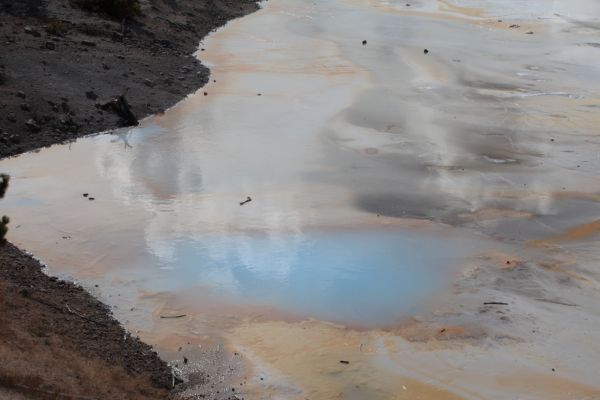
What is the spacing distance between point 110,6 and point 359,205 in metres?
13.9

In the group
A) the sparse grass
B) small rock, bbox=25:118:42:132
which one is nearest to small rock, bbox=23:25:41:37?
the sparse grass

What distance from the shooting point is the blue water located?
11281 mm

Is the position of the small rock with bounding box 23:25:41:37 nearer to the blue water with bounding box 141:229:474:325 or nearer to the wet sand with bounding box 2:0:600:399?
the wet sand with bounding box 2:0:600:399

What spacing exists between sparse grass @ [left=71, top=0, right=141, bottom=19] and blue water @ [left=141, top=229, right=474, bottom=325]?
46.2 ft

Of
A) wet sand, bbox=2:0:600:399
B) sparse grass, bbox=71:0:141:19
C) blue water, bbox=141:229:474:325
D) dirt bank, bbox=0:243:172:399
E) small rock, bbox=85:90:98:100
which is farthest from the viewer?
sparse grass, bbox=71:0:141:19

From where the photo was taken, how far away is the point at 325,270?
12.2m

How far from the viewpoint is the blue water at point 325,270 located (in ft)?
37.0

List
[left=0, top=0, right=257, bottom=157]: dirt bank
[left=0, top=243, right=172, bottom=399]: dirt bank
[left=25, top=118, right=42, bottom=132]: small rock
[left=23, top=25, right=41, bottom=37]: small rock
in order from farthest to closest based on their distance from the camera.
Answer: [left=23, top=25, right=41, bottom=37]: small rock → [left=0, top=0, right=257, bottom=157]: dirt bank → [left=25, top=118, right=42, bottom=132]: small rock → [left=0, top=243, right=172, bottom=399]: dirt bank

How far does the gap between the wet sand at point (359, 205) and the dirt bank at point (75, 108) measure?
526 mm

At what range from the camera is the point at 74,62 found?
67.2 ft

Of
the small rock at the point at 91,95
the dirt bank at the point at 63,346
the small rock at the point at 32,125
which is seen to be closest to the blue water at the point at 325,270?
the dirt bank at the point at 63,346

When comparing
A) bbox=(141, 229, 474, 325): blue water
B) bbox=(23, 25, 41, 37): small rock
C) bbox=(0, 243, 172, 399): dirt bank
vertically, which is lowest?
bbox=(141, 229, 474, 325): blue water

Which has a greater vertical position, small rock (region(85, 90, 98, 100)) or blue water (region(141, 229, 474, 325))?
small rock (region(85, 90, 98, 100))

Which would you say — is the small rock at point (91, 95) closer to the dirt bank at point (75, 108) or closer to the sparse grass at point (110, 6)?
the dirt bank at point (75, 108)
